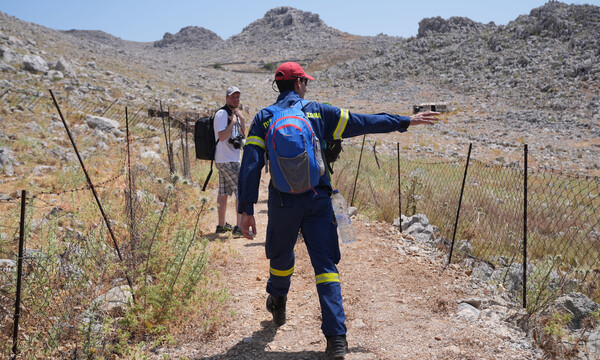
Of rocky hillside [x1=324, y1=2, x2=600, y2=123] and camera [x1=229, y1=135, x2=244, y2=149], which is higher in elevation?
rocky hillside [x1=324, y1=2, x2=600, y2=123]

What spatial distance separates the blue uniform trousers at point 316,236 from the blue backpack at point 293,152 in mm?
133

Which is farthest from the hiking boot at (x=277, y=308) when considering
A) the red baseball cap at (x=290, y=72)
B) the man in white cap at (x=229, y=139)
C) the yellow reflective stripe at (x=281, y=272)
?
the man in white cap at (x=229, y=139)

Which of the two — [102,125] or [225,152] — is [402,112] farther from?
[225,152]

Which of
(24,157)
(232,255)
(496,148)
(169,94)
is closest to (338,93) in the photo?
(169,94)

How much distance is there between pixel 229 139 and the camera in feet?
16.3

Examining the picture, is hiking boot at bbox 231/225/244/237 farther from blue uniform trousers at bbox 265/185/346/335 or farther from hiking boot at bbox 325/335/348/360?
hiking boot at bbox 325/335/348/360

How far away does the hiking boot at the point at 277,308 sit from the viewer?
3.11 meters

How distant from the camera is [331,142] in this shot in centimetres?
294

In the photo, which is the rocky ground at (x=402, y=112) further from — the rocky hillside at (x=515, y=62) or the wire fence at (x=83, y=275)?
the wire fence at (x=83, y=275)

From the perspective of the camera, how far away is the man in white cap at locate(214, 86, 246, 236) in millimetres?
4902

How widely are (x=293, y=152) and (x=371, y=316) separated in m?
1.71

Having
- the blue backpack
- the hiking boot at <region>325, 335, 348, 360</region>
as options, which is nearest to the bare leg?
the blue backpack

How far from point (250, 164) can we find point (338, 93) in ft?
113

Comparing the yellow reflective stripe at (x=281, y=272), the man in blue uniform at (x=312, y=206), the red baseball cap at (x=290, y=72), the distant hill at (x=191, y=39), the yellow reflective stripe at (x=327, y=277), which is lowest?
the yellow reflective stripe at (x=281, y=272)
